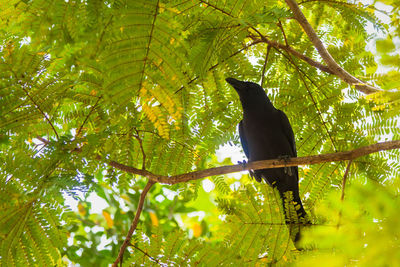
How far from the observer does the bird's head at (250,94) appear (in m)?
4.03

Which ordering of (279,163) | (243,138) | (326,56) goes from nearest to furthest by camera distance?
(279,163)
(326,56)
(243,138)

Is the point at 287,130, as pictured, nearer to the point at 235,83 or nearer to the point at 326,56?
the point at 235,83

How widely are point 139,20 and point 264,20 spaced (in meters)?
0.73

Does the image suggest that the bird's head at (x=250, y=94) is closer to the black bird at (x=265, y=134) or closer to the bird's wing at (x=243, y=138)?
the black bird at (x=265, y=134)

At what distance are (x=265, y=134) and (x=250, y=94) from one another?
2.13 ft

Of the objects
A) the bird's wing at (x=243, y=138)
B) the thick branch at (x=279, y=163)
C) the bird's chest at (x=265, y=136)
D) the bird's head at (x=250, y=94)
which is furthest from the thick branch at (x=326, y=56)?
the bird's wing at (x=243, y=138)

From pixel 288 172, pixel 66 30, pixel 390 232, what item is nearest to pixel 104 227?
pixel 288 172

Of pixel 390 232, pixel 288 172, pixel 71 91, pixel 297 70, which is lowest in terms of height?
pixel 390 232

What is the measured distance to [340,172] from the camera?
350 cm

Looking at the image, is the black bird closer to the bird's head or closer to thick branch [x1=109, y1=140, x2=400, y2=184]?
the bird's head

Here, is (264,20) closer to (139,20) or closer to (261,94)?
(139,20)

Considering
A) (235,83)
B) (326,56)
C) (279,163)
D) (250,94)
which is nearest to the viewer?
(279,163)

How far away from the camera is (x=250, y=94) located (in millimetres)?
4230

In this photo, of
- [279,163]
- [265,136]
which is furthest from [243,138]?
[279,163]
